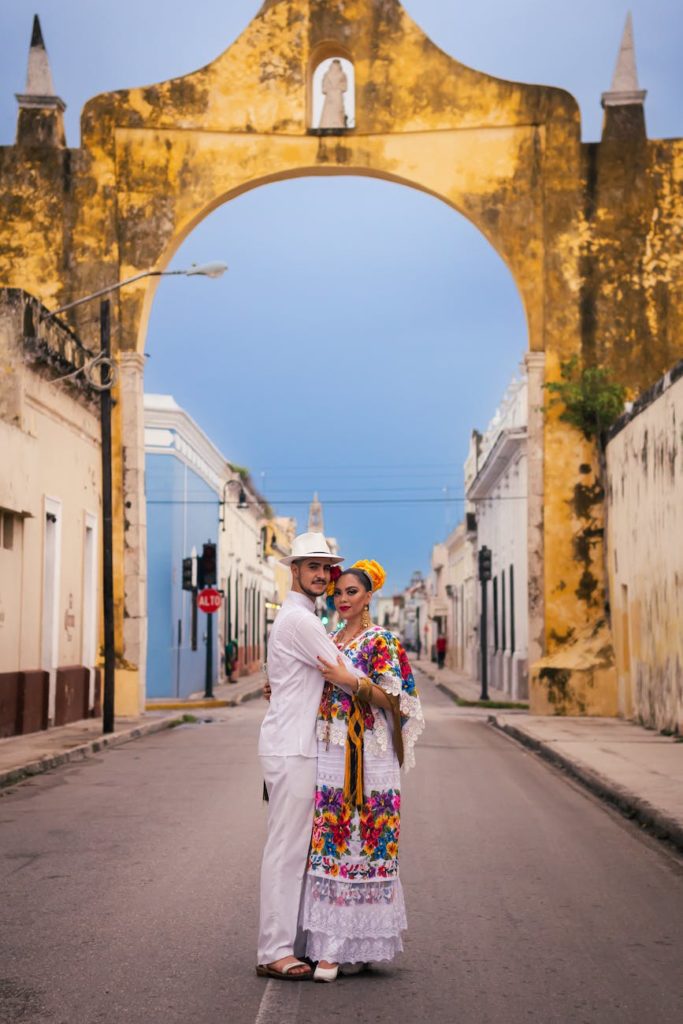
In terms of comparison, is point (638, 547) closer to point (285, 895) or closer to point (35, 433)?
point (35, 433)

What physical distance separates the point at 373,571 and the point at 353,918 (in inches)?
57.2

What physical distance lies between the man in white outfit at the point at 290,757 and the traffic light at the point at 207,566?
2705cm

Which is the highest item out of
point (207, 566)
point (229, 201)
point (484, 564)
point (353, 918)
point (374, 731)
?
point (229, 201)

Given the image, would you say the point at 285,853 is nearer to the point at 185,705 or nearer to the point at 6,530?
the point at 6,530

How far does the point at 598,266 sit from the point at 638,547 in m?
5.57

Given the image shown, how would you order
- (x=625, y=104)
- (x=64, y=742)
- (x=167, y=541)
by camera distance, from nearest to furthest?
(x=64, y=742) → (x=625, y=104) → (x=167, y=541)

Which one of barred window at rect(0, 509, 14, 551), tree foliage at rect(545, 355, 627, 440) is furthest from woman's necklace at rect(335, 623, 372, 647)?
tree foliage at rect(545, 355, 627, 440)

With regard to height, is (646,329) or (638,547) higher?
(646,329)

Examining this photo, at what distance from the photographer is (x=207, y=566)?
33531mm

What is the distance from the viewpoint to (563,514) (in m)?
24.3

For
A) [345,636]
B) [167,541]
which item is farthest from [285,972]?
[167,541]

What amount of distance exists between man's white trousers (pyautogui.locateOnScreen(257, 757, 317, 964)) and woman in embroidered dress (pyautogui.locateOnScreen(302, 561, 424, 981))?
43 millimetres

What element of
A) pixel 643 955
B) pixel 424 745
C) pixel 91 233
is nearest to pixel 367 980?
pixel 643 955

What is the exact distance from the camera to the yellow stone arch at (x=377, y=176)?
2438 cm
